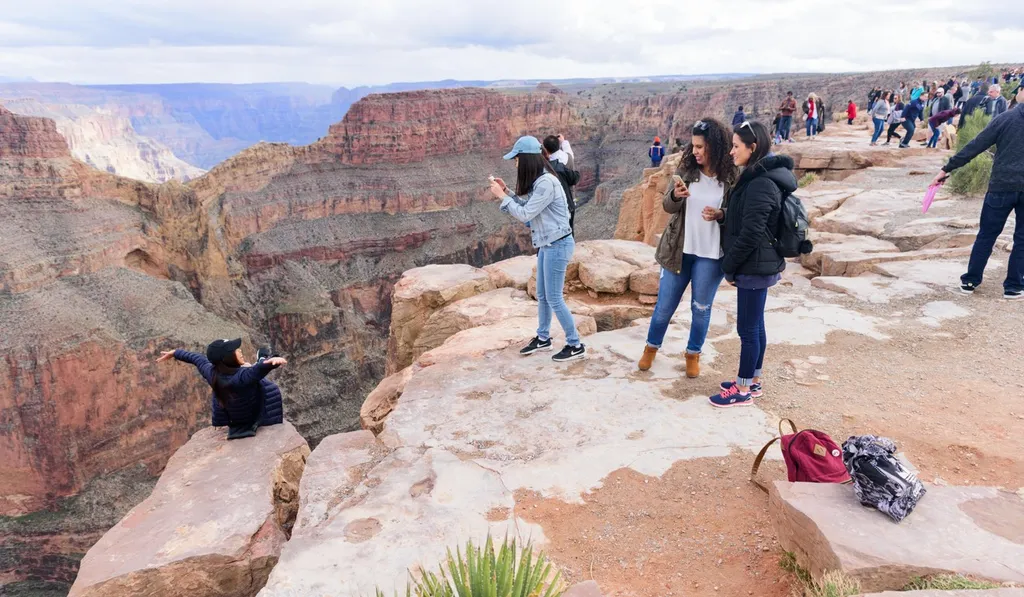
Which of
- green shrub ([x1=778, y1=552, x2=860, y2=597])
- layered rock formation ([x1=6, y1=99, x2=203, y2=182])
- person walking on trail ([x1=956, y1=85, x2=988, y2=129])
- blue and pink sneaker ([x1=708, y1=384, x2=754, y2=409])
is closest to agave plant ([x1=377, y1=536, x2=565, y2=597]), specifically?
A: green shrub ([x1=778, y1=552, x2=860, y2=597])

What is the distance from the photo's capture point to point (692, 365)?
465 centimetres

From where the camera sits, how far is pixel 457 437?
13.4 feet

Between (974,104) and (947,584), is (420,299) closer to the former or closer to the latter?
(947,584)

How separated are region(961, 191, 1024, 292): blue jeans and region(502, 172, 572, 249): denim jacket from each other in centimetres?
433

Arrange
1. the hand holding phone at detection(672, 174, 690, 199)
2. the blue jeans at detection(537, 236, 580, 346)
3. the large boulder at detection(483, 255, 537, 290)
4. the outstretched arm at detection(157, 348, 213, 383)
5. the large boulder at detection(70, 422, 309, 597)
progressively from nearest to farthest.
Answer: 1. the large boulder at detection(70, 422, 309, 597)
2. the hand holding phone at detection(672, 174, 690, 199)
3. the blue jeans at detection(537, 236, 580, 346)
4. the outstretched arm at detection(157, 348, 213, 383)
5. the large boulder at detection(483, 255, 537, 290)

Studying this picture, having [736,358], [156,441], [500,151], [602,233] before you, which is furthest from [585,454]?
[500,151]

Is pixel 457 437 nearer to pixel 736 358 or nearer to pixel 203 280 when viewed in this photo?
pixel 736 358

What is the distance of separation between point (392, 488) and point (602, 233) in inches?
1523

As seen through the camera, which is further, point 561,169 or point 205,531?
point 561,169

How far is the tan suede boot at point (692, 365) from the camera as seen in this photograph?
4.62m

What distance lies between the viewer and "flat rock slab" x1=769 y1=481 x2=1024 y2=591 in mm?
2186

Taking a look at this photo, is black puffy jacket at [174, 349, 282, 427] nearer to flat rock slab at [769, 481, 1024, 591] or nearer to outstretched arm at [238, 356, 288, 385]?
outstretched arm at [238, 356, 288, 385]

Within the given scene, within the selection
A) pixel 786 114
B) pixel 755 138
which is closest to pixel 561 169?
pixel 755 138

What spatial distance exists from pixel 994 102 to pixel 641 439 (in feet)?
47.9
